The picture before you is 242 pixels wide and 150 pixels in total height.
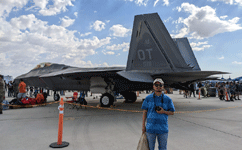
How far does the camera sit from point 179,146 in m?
3.28

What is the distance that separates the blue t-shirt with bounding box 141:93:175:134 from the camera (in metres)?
2.21

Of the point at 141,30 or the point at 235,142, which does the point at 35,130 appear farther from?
the point at 141,30

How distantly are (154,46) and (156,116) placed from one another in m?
6.08

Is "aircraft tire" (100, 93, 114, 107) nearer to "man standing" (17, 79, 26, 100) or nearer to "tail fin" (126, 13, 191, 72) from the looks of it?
"tail fin" (126, 13, 191, 72)

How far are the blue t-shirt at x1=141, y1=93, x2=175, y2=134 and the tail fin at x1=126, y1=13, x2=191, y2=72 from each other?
18.8 feet

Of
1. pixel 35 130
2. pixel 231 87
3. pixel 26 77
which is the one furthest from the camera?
pixel 231 87

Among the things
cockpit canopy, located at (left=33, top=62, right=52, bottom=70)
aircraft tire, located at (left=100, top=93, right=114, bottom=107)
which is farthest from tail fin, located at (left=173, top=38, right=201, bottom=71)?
cockpit canopy, located at (left=33, top=62, right=52, bottom=70)

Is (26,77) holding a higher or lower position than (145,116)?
higher

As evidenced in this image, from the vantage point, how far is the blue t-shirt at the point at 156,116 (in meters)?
2.21

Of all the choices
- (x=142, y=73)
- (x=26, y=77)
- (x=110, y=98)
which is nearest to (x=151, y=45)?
(x=142, y=73)

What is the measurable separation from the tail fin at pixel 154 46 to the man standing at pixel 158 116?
18.8 feet

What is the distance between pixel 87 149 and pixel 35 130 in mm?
2285

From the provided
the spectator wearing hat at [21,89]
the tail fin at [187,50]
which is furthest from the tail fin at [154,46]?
the spectator wearing hat at [21,89]

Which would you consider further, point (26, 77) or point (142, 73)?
point (26, 77)
